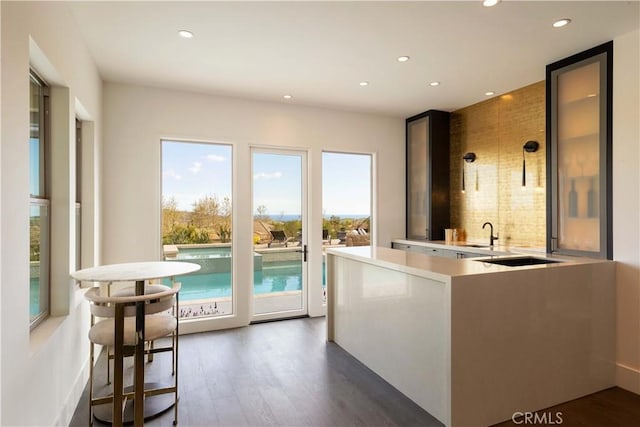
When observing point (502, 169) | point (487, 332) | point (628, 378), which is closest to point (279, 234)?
point (502, 169)

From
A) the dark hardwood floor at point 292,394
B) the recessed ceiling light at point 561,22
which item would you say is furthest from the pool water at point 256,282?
the recessed ceiling light at point 561,22

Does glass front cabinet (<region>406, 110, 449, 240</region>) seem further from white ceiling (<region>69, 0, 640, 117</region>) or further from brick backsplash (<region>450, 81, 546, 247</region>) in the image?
white ceiling (<region>69, 0, 640, 117</region>)

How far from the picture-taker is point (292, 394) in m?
2.71

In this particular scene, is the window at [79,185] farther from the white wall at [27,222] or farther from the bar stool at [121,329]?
the bar stool at [121,329]

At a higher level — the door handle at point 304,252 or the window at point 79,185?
the window at point 79,185

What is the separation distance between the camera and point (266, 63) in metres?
3.41

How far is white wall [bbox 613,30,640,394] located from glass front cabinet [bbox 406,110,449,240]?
2.20 m

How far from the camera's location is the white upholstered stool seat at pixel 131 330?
2188 mm

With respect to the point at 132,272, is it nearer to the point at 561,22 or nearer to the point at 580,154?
the point at 561,22

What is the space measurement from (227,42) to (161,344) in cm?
295

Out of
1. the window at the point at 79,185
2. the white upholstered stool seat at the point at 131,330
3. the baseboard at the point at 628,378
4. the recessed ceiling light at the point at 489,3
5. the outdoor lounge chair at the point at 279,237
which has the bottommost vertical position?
the baseboard at the point at 628,378

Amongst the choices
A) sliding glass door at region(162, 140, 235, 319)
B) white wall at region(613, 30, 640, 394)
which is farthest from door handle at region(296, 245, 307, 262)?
white wall at region(613, 30, 640, 394)

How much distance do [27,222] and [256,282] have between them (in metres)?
3.00

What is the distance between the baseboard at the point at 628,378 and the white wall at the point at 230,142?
291 centimetres
